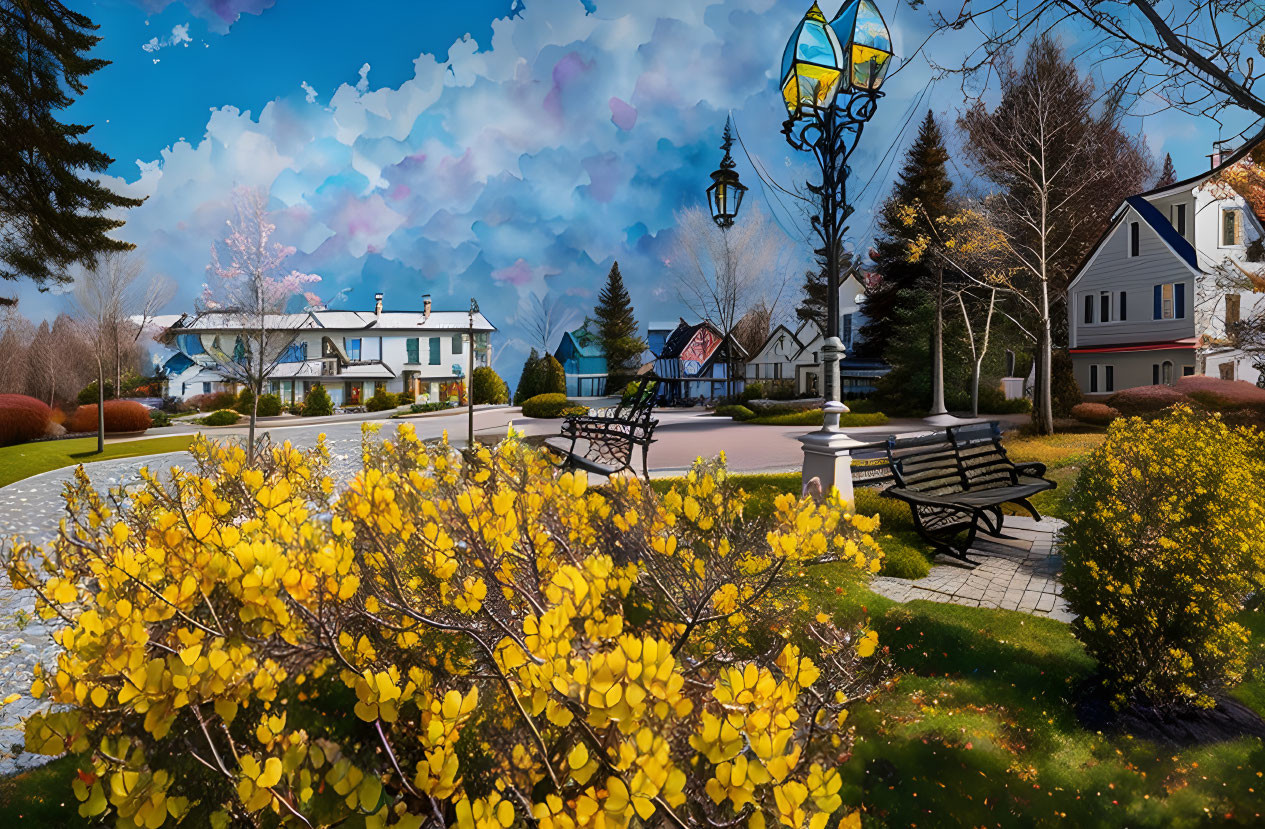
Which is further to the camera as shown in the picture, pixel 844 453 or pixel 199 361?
pixel 199 361

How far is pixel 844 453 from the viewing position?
581 centimetres

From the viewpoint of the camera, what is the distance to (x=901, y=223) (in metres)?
21.5

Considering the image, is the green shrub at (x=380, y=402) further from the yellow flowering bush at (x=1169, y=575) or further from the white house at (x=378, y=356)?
the yellow flowering bush at (x=1169, y=575)

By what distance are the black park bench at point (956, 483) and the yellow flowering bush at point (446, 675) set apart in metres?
4.33

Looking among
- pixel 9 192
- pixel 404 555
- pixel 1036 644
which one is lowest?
pixel 1036 644

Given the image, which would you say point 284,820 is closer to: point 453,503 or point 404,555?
point 404,555

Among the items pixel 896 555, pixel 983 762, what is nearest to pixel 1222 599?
pixel 983 762

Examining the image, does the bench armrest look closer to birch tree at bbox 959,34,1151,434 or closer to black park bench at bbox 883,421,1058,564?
black park bench at bbox 883,421,1058,564

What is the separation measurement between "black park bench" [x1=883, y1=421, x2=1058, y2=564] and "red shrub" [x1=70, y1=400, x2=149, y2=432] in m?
17.0

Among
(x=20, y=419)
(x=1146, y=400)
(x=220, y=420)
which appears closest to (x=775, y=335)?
(x=1146, y=400)

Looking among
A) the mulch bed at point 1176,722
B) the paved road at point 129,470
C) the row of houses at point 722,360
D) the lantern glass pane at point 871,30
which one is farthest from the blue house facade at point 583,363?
the mulch bed at point 1176,722

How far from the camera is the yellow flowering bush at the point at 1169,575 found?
2.92 m

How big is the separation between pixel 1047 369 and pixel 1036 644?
11.1 m

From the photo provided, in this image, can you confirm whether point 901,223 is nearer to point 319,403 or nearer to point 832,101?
point 832,101
